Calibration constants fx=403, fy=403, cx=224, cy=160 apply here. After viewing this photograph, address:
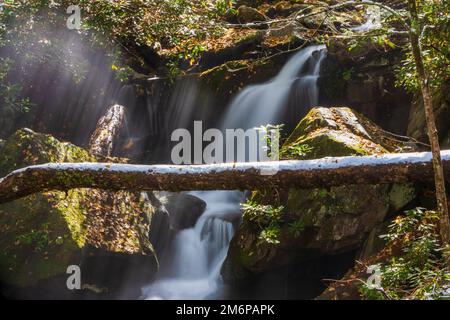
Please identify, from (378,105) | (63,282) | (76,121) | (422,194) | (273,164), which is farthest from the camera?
(76,121)

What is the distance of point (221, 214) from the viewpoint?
349 inches

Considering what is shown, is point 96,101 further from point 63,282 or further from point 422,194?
point 422,194

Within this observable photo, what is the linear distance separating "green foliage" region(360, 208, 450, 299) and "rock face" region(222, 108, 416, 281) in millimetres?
955

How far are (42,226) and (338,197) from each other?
14.8 ft

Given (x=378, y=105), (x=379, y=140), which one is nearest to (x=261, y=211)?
(x=379, y=140)

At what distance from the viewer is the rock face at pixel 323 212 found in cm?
569

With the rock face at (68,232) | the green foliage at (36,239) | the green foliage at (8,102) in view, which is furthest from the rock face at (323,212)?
the green foliage at (8,102)

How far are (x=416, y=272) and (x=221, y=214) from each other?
17.1 feet

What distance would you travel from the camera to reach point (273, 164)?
4.98 meters

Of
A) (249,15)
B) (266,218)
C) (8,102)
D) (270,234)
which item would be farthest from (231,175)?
(249,15)

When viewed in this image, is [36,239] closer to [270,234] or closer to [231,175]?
[231,175]

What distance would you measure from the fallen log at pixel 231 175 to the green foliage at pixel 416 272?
0.59 meters

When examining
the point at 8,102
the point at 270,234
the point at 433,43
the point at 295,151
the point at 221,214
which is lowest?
the point at 270,234
